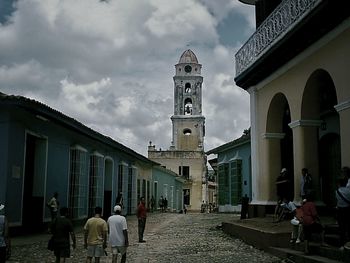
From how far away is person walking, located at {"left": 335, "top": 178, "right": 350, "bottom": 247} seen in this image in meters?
8.73

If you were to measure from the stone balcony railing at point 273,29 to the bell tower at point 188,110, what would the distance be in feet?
143

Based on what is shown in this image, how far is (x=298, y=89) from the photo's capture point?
1260 centimetres

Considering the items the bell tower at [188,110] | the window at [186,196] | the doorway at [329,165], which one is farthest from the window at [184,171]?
the doorway at [329,165]

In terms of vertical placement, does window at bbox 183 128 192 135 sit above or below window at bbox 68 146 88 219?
above

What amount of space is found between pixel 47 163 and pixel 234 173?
40.6 feet

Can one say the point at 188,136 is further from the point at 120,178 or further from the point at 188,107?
the point at 120,178

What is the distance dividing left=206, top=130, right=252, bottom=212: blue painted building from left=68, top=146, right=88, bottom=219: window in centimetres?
769

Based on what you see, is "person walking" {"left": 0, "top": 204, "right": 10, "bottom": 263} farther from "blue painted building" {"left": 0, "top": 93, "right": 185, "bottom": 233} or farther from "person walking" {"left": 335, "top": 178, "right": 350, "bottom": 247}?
"blue painted building" {"left": 0, "top": 93, "right": 185, "bottom": 233}

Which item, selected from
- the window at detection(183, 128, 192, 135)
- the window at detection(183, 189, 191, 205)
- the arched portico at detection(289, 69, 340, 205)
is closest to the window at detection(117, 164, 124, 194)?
the arched portico at detection(289, 69, 340, 205)

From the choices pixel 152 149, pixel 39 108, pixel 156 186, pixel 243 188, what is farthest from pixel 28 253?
pixel 152 149

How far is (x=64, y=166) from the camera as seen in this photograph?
18703mm

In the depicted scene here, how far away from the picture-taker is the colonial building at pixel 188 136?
57750 millimetres

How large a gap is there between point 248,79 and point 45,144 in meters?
6.72

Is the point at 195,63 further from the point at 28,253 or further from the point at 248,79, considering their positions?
the point at 28,253
